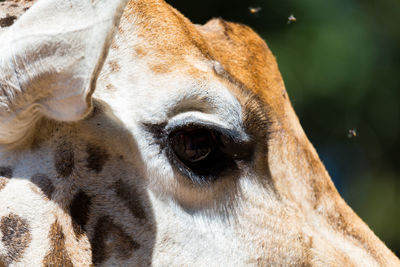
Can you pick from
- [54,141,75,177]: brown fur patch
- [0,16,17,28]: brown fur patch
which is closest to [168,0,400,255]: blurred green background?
[0,16,17,28]: brown fur patch

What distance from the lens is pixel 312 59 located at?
982 cm

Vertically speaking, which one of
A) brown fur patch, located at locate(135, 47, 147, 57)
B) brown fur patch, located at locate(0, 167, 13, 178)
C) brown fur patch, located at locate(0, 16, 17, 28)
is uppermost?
brown fur patch, located at locate(0, 16, 17, 28)

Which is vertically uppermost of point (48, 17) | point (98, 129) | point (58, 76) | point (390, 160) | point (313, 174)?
point (48, 17)

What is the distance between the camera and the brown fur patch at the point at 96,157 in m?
2.40

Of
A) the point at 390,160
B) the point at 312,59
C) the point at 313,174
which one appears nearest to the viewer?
the point at 313,174

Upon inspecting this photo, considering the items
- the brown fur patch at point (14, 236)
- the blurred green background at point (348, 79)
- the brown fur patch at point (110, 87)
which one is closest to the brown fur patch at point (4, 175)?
the brown fur patch at point (14, 236)

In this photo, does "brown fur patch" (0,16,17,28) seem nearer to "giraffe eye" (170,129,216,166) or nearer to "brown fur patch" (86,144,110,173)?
"brown fur patch" (86,144,110,173)

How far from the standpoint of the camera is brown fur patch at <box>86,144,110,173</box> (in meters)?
2.40

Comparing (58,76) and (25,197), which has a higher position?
(58,76)

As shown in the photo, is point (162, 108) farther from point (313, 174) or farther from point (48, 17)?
point (313, 174)

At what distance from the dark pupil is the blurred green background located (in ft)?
20.6

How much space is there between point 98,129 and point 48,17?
48 centimetres

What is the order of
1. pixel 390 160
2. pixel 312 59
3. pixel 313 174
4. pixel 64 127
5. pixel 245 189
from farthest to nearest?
1. pixel 390 160
2. pixel 312 59
3. pixel 313 174
4. pixel 245 189
5. pixel 64 127

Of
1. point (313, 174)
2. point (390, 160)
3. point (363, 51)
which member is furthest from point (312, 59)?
point (313, 174)
